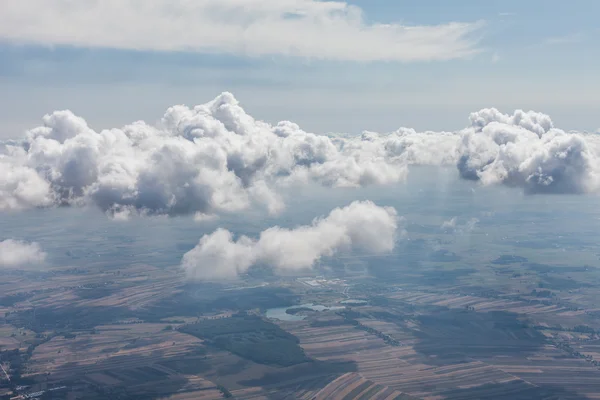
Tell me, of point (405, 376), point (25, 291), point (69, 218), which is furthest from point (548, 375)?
point (69, 218)

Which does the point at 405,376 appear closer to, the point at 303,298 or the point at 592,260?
the point at 303,298

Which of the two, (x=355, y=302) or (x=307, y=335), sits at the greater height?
(x=355, y=302)

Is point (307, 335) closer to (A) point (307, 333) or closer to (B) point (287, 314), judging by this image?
(A) point (307, 333)

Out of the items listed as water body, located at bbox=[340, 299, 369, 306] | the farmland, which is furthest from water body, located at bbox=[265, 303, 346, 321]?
water body, located at bbox=[340, 299, 369, 306]

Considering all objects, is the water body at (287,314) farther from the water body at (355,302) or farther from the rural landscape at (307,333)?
the water body at (355,302)

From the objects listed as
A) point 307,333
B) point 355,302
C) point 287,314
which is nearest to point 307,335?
point 307,333

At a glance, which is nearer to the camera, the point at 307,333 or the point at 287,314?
the point at 307,333

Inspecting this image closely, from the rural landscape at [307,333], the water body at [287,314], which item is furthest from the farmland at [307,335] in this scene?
the water body at [287,314]

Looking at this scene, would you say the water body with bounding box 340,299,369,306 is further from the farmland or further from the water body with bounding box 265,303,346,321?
the water body with bounding box 265,303,346,321

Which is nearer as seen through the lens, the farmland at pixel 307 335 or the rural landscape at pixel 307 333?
the rural landscape at pixel 307 333

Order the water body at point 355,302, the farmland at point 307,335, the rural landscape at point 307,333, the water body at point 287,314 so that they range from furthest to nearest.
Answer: the water body at point 355,302 < the water body at point 287,314 < the farmland at point 307,335 < the rural landscape at point 307,333

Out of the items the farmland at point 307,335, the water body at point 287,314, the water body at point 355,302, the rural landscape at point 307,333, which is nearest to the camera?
the rural landscape at point 307,333
